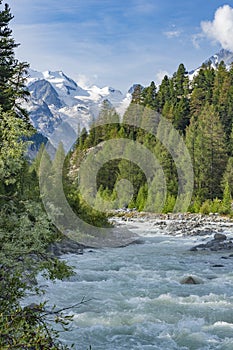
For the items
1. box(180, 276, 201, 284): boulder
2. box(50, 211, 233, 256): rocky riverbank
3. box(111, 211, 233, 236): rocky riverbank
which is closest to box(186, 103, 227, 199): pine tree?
box(111, 211, 233, 236): rocky riverbank

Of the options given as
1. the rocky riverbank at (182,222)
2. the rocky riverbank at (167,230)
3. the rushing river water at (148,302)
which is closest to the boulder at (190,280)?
the rushing river water at (148,302)

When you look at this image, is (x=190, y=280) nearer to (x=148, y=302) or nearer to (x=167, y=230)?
(x=148, y=302)

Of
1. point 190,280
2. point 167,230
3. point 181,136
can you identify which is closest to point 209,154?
point 181,136

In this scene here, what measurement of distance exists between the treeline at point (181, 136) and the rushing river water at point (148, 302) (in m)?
18.7

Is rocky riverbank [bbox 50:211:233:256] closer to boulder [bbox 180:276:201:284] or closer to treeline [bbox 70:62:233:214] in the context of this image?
treeline [bbox 70:62:233:214]

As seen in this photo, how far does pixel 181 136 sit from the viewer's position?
217 ft

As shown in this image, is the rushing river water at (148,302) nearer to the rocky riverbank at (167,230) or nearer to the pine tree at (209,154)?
the rocky riverbank at (167,230)

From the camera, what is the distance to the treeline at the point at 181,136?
5678cm

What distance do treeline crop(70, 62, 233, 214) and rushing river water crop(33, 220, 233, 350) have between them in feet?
61.4

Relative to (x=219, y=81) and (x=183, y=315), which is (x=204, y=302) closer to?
(x=183, y=315)

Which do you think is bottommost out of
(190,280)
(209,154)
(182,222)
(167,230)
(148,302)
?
(148,302)

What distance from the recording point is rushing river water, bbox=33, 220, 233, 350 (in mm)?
11703

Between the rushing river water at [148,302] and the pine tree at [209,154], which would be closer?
the rushing river water at [148,302]

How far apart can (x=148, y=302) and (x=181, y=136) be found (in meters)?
53.0
